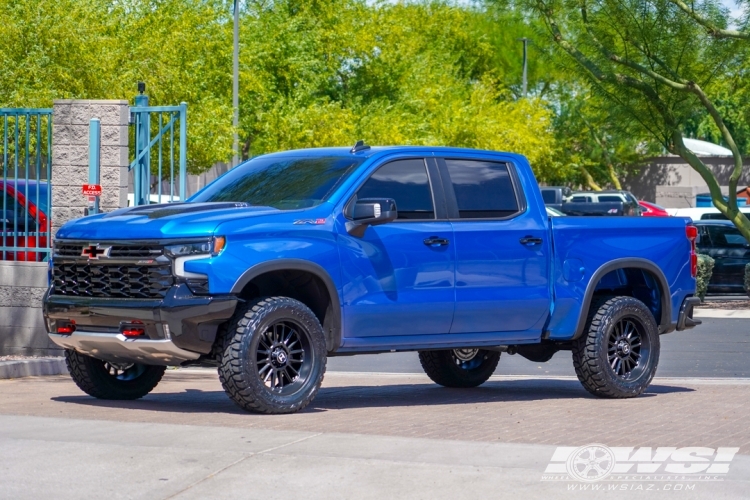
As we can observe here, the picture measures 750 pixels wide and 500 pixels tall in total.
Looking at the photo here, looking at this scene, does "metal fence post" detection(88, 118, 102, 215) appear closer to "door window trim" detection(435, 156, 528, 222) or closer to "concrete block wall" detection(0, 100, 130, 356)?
"concrete block wall" detection(0, 100, 130, 356)

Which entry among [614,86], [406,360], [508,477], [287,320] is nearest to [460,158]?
[287,320]

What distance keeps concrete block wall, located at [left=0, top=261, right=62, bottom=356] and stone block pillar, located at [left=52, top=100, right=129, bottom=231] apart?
59 cm

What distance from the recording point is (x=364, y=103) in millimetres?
→ 46438

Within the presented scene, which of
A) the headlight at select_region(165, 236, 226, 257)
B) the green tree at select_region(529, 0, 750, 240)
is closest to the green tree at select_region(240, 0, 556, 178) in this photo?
the green tree at select_region(529, 0, 750, 240)

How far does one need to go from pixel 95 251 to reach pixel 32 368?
12.3ft

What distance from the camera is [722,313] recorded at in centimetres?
2266

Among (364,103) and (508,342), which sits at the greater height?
(364,103)

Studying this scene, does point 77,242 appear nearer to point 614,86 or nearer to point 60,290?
point 60,290

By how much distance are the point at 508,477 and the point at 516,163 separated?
4.49 m

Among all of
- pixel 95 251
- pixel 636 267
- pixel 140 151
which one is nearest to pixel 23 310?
pixel 140 151

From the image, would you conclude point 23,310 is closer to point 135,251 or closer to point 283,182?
point 283,182

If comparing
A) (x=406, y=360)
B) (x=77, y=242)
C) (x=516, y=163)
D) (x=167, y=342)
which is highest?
(x=516, y=163)

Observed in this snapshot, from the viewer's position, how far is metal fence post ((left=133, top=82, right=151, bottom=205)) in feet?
45.3

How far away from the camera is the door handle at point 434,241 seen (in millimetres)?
9813
